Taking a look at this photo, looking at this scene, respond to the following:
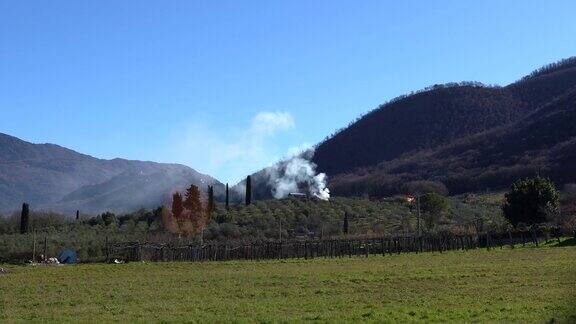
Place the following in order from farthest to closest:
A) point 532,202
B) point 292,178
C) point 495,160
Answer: point 292,178
point 495,160
point 532,202

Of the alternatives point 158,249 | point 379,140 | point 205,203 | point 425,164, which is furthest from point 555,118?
point 158,249

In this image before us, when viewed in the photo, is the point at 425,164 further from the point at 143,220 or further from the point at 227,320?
the point at 227,320

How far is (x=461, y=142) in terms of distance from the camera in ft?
521

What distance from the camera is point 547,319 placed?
45.4ft

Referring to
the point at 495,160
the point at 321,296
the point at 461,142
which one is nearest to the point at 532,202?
the point at 321,296

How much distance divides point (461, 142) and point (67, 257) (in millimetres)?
121127

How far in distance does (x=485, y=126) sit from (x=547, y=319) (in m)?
168

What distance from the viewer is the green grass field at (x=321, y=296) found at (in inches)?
623

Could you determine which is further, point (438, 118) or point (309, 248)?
point (438, 118)

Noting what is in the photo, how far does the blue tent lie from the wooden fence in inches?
126

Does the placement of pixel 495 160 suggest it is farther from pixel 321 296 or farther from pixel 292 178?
pixel 321 296

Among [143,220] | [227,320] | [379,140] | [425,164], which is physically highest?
[379,140]

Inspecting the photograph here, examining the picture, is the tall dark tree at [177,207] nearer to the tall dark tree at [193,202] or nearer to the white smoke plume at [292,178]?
the tall dark tree at [193,202]

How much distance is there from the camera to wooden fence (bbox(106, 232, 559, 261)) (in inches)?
1930
